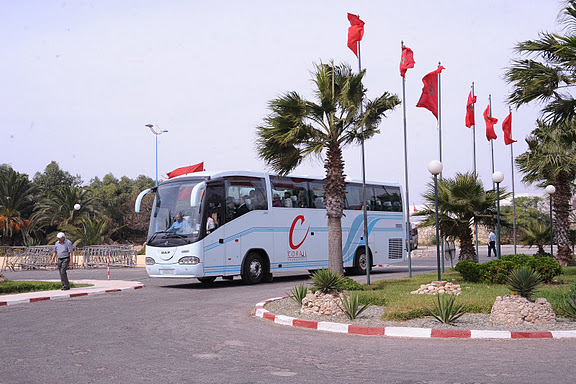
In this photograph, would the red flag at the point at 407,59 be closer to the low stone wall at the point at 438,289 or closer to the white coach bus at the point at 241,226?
the white coach bus at the point at 241,226

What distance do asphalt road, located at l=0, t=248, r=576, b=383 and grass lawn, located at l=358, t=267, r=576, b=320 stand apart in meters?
1.74

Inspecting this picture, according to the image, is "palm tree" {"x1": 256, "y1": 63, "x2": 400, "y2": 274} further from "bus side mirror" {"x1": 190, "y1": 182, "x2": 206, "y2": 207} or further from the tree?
the tree

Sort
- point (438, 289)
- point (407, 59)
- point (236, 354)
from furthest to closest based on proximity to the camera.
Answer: point (407, 59) → point (438, 289) → point (236, 354)

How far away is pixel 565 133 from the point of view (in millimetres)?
19781

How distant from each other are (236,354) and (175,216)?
39.4ft

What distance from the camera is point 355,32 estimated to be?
18625 mm

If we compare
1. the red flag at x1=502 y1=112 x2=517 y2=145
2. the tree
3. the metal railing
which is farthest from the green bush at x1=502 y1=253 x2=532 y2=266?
the tree

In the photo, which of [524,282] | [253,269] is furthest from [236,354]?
[253,269]

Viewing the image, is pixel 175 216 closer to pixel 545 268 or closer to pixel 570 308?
pixel 545 268

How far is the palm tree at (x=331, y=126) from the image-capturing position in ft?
54.7

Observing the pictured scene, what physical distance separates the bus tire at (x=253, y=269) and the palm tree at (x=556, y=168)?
10321 mm

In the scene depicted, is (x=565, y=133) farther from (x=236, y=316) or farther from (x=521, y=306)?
(x=236, y=316)

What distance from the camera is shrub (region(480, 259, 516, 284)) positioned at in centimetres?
1656

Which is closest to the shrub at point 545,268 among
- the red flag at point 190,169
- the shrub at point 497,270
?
the shrub at point 497,270
